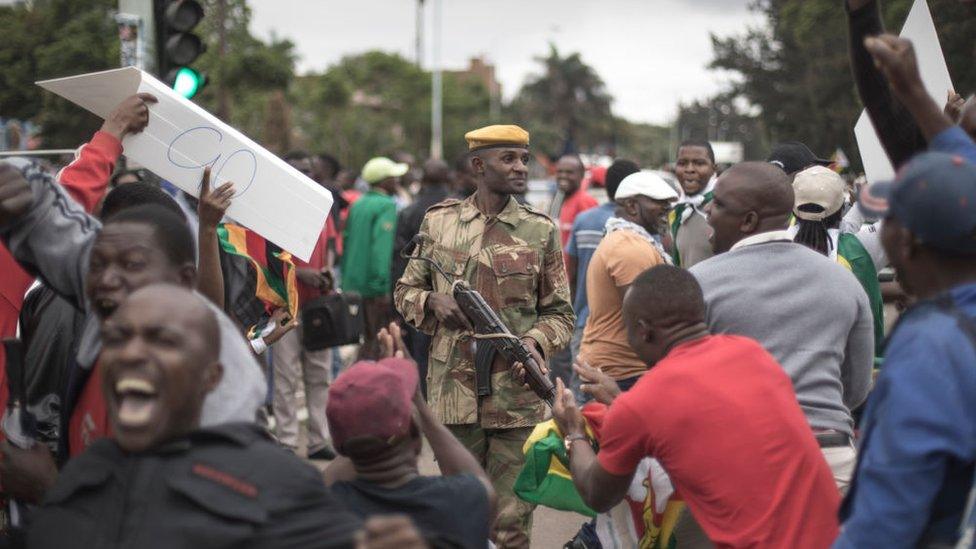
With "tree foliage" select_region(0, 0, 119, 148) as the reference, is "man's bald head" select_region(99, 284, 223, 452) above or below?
above

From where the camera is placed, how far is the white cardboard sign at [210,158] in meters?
4.17

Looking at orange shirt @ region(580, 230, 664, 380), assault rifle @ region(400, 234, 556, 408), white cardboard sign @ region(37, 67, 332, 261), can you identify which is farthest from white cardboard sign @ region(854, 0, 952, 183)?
white cardboard sign @ region(37, 67, 332, 261)

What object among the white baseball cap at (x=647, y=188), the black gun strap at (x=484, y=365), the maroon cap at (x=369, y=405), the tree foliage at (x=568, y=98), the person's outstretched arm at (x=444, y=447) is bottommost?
the tree foliage at (x=568, y=98)

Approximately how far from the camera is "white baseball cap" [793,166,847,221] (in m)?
5.56

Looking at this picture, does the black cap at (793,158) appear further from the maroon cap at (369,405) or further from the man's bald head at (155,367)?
the man's bald head at (155,367)

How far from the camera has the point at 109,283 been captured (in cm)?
309

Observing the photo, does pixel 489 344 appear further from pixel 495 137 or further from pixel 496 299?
pixel 495 137

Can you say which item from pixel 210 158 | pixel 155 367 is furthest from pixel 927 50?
pixel 155 367

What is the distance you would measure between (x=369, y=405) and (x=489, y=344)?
8.12ft

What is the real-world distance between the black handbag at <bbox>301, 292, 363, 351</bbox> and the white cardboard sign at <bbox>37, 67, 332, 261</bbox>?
4080 mm

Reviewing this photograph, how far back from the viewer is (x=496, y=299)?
5688 millimetres

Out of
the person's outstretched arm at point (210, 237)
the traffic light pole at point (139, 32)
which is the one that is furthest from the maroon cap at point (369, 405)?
the traffic light pole at point (139, 32)

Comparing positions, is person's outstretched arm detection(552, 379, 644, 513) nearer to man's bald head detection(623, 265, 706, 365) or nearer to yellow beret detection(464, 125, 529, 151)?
man's bald head detection(623, 265, 706, 365)

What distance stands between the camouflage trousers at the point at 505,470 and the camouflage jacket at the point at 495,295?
0.10 metres
